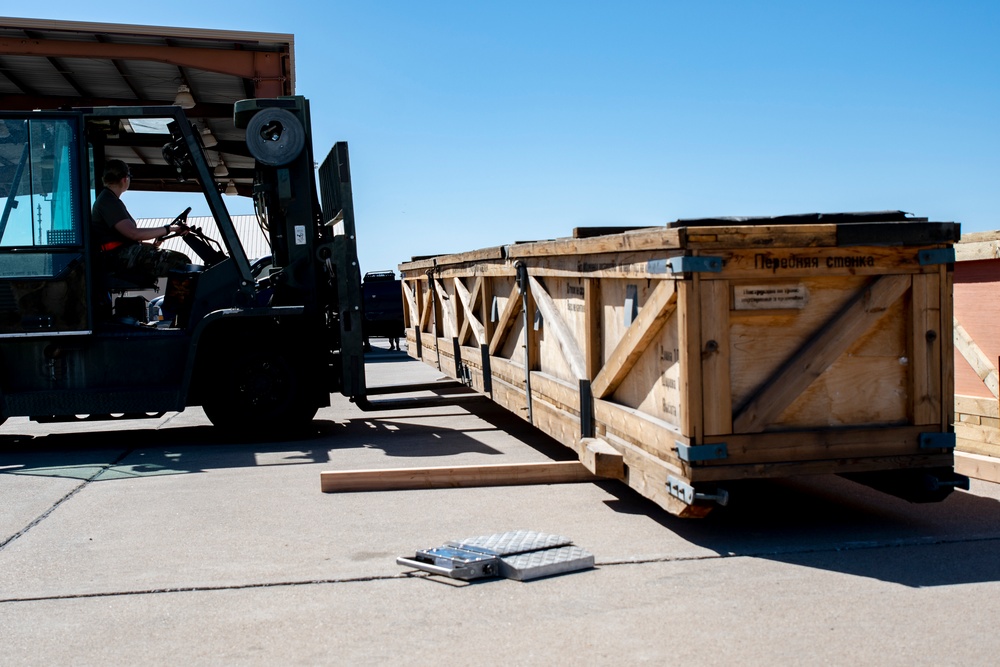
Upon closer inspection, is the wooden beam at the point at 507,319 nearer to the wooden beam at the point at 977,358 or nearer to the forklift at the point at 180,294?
the forklift at the point at 180,294

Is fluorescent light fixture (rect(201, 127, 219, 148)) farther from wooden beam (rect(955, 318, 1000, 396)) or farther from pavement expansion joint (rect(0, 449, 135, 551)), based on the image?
wooden beam (rect(955, 318, 1000, 396))

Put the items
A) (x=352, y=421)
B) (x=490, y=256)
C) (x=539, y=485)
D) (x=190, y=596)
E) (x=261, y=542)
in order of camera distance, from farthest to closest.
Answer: (x=352, y=421) < (x=490, y=256) < (x=539, y=485) < (x=261, y=542) < (x=190, y=596)

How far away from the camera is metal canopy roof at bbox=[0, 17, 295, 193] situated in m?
9.89

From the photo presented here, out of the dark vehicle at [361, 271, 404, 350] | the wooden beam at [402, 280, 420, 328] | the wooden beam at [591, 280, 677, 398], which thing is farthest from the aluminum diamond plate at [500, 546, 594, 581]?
the dark vehicle at [361, 271, 404, 350]

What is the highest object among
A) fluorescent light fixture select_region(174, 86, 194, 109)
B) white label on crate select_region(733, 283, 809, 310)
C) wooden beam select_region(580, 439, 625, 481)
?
fluorescent light fixture select_region(174, 86, 194, 109)

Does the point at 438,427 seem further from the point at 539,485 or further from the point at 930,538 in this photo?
the point at 930,538

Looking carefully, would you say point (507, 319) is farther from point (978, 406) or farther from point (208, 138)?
point (208, 138)

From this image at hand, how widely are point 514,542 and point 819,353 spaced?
174 centimetres

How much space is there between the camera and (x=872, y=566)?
4.67 meters

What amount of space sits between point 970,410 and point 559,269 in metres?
2.94

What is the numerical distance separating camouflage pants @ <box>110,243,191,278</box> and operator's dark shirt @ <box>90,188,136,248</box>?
120 millimetres

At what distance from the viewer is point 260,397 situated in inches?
Result: 357

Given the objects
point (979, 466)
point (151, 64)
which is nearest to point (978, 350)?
point (979, 466)

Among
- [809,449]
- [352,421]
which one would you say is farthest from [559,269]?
[352,421]
